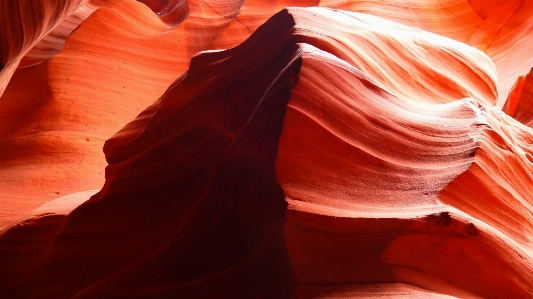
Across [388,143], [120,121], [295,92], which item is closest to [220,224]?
[295,92]

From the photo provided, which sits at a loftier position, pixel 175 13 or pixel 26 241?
pixel 175 13

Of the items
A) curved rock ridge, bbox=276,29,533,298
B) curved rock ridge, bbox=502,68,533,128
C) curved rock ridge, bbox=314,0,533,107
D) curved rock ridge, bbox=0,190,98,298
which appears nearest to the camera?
curved rock ridge, bbox=276,29,533,298

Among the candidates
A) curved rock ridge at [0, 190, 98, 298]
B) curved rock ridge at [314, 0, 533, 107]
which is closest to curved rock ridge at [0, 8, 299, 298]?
curved rock ridge at [0, 190, 98, 298]

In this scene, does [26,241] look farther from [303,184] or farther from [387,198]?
[387,198]

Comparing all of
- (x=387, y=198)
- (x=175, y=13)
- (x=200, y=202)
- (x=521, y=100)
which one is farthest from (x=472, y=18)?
(x=200, y=202)

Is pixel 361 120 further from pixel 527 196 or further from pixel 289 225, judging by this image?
pixel 527 196

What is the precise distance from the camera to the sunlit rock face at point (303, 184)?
189 centimetres

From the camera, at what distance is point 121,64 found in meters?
5.26

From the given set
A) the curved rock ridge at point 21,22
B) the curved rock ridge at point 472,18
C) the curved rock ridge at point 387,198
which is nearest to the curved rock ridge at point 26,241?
the curved rock ridge at point 21,22

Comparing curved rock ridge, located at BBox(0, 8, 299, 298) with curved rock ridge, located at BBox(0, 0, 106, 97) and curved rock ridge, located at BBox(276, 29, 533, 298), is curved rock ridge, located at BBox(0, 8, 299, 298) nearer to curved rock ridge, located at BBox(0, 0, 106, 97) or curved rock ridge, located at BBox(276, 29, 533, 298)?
curved rock ridge, located at BBox(276, 29, 533, 298)

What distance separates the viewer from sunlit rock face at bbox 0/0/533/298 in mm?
1887

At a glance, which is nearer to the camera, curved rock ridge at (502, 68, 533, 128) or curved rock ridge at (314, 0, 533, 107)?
curved rock ridge at (502, 68, 533, 128)

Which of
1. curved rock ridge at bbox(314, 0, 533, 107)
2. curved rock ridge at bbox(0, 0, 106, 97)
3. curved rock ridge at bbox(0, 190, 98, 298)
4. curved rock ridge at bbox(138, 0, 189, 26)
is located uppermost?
curved rock ridge at bbox(314, 0, 533, 107)

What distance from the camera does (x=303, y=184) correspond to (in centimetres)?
192
